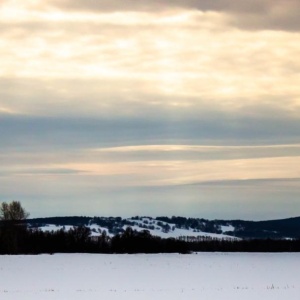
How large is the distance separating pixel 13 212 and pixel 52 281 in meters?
72.4

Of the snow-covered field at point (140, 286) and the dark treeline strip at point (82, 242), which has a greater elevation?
the dark treeline strip at point (82, 242)

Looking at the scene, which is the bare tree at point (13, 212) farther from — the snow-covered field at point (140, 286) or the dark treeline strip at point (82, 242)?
the snow-covered field at point (140, 286)

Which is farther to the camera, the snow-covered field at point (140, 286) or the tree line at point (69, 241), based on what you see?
the tree line at point (69, 241)

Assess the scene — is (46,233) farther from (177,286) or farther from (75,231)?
(177,286)

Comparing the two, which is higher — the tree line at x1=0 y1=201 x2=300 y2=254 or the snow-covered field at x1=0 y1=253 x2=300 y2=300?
the tree line at x1=0 y1=201 x2=300 y2=254

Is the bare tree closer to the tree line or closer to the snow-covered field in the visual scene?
the tree line

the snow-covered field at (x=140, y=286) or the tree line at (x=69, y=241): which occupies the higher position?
the tree line at (x=69, y=241)

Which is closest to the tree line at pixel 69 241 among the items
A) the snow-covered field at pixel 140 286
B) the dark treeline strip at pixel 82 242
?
the dark treeline strip at pixel 82 242

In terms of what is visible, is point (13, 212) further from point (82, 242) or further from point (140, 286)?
point (140, 286)

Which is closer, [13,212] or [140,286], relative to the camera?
[140,286]

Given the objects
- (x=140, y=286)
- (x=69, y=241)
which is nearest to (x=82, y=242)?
(x=69, y=241)

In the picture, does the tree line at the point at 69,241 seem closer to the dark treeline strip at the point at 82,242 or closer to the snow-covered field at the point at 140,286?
the dark treeline strip at the point at 82,242

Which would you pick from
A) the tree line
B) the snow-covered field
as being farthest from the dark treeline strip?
the snow-covered field

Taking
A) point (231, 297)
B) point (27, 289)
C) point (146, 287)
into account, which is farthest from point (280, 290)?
point (27, 289)
